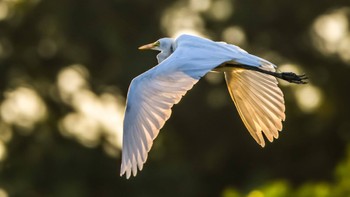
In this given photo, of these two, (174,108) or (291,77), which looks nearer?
(291,77)

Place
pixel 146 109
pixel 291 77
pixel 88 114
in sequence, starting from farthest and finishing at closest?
1. pixel 88 114
2. pixel 291 77
3. pixel 146 109

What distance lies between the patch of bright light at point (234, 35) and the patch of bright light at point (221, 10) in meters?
0.21

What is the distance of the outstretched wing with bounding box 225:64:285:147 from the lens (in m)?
7.27

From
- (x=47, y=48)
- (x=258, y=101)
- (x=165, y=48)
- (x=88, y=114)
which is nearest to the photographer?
(x=258, y=101)

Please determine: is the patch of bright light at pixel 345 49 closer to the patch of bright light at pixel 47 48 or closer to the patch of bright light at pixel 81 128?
the patch of bright light at pixel 81 128

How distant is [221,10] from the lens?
1642 centimetres

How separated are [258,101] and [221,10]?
360 inches

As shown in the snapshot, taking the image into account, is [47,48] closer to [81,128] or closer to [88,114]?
[88,114]

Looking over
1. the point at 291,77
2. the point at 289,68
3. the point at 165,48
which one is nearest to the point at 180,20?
the point at 289,68

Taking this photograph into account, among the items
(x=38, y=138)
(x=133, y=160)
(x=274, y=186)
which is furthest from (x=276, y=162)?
(x=133, y=160)

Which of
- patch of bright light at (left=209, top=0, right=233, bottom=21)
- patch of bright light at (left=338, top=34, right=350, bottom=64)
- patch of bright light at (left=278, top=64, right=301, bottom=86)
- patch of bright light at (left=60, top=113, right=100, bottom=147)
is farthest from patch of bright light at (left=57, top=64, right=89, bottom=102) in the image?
patch of bright light at (left=338, top=34, right=350, bottom=64)

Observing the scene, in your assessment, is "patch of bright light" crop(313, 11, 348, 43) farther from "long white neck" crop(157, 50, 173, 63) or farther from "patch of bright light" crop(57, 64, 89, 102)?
"long white neck" crop(157, 50, 173, 63)

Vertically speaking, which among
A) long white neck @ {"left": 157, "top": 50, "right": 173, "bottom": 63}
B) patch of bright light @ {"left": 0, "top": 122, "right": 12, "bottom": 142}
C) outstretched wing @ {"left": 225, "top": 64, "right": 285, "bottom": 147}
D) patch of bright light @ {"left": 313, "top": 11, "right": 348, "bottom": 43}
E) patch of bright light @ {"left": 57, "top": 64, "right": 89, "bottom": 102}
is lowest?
patch of bright light @ {"left": 0, "top": 122, "right": 12, "bottom": 142}

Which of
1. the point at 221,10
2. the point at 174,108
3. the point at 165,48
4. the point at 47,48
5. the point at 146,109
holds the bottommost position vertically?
the point at 146,109
